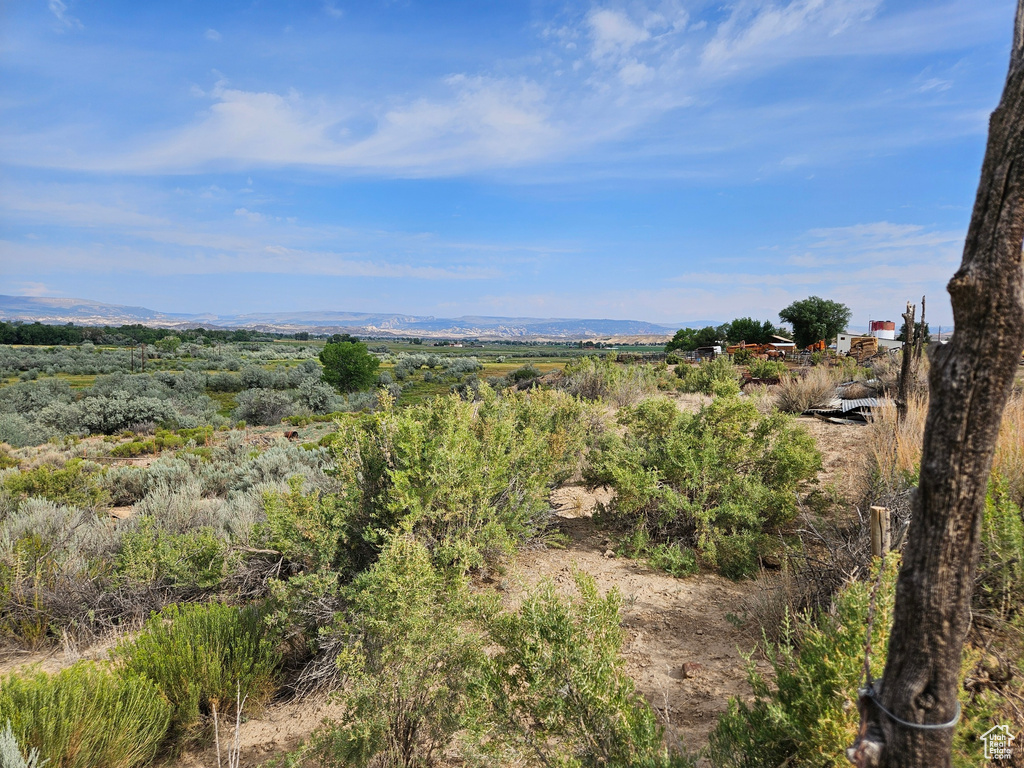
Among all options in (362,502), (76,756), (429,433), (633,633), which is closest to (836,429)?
(633,633)

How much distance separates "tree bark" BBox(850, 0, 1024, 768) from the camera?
43.5 inches

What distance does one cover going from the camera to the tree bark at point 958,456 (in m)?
1.11

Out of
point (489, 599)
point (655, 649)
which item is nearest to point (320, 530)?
point (489, 599)

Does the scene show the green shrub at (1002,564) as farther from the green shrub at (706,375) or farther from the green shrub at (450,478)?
the green shrub at (706,375)

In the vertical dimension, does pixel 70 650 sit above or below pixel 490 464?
below

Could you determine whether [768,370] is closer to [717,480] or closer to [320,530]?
[717,480]

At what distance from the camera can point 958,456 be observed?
3.78 feet

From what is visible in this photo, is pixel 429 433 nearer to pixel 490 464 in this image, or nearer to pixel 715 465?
pixel 490 464

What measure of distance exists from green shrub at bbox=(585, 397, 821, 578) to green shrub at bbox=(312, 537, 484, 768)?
9.69ft

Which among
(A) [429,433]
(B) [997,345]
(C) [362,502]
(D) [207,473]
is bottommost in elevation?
(D) [207,473]

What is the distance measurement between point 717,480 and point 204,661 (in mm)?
4821

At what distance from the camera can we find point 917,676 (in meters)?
1.20

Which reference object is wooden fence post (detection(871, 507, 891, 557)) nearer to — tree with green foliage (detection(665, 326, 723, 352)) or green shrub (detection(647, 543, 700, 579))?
green shrub (detection(647, 543, 700, 579))

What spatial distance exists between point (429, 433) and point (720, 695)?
3.04m
